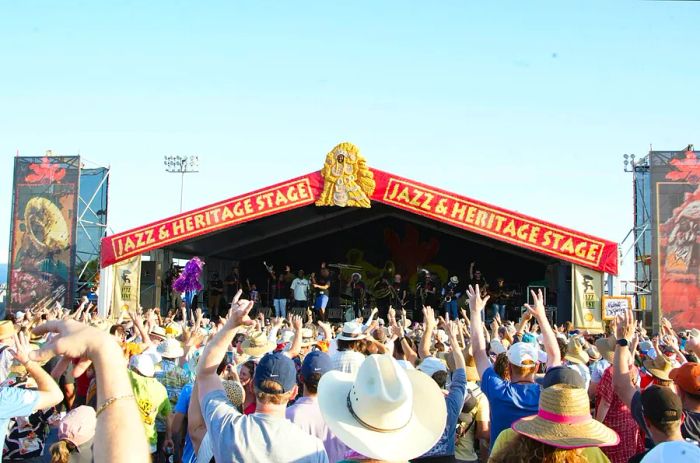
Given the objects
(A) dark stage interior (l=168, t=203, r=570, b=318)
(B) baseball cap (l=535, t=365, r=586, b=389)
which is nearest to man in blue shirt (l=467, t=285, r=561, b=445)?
(B) baseball cap (l=535, t=365, r=586, b=389)

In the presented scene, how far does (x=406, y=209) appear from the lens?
17.0 metres

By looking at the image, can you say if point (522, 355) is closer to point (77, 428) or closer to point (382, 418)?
point (382, 418)

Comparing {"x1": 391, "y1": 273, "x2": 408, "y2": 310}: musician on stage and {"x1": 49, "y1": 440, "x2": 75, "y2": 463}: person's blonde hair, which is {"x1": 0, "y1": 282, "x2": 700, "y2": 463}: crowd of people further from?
{"x1": 391, "y1": 273, "x2": 408, "y2": 310}: musician on stage

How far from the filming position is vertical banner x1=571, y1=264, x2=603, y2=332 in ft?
53.6

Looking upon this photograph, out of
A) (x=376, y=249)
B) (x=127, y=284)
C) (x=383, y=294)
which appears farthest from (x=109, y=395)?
(x=376, y=249)

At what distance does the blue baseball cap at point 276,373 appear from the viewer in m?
2.99

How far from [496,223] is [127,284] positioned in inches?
356

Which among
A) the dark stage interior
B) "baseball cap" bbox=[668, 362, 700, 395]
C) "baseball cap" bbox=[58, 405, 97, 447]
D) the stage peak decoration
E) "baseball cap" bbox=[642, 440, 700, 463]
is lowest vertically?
"baseball cap" bbox=[58, 405, 97, 447]

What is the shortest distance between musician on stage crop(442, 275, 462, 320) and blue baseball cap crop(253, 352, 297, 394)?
18915 mm

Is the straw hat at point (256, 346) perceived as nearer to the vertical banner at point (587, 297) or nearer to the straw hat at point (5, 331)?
the straw hat at point (5, 331)

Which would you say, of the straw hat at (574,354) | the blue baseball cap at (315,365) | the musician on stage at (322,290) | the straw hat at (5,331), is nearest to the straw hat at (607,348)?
the straw hat at (574,354)

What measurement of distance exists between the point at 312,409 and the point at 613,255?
1394 centimetres

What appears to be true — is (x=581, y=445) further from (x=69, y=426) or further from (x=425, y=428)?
(x=69, y=426)

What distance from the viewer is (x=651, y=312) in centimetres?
1797
